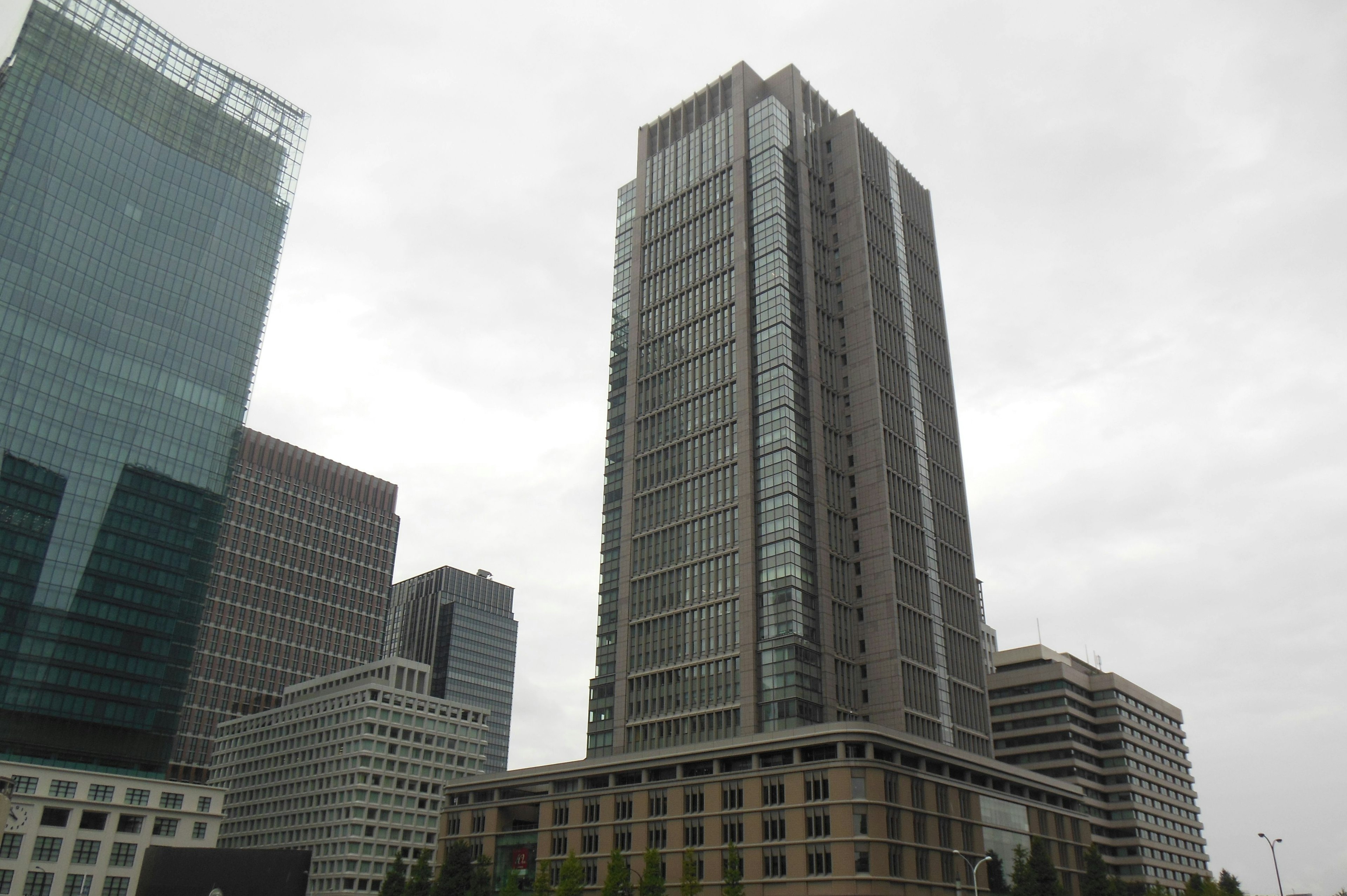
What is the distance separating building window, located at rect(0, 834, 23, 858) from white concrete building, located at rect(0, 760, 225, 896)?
0.24 feet

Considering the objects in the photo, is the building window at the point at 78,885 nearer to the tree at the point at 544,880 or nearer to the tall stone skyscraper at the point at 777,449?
the tree at the point at 544,880

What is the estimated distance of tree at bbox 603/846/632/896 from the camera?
90.1 meters

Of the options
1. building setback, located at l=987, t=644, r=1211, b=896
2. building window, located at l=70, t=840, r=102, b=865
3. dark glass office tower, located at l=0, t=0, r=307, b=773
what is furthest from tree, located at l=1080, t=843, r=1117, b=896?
building window, located at l=70, t=840, r=102, b=865

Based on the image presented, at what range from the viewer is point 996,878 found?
10406cm

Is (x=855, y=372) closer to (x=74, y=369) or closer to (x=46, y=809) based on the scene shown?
(x=74, y=369)

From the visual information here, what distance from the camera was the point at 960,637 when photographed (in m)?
131

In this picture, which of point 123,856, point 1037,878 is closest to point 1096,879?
point 1037,878

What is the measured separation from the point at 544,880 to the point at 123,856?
53.8m

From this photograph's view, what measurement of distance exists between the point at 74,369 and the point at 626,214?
255ft

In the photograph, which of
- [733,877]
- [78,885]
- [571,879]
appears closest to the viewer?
[733,877]

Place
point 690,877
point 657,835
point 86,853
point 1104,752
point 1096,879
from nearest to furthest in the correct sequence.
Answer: point 690,877 < point 1096,879 < point 657,835 < point 86,853 < point 1104,752

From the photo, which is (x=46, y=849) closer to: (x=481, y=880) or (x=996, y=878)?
(x=481, y=880)

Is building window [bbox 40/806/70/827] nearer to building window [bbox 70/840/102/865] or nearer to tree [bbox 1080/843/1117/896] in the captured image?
building window [bbox 70/840/102/865]

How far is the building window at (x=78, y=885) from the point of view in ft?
361
